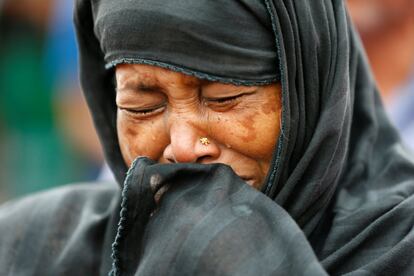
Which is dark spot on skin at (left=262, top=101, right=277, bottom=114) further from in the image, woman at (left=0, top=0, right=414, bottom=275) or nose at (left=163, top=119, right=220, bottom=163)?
nose at (left=163, top=119, right=220, bottom=163)

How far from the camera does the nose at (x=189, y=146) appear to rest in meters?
2.44

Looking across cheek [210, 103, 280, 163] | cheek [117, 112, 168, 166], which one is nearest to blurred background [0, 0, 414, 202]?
cheek [117, 112, 168, 166]

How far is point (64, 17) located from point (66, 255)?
388cm

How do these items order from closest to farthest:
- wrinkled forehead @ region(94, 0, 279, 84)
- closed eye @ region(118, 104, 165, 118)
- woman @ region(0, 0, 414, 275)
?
woman @ region(0, 0, 414, 275)
wrinkled forehead @ region(94, 0, 279, 84)
closed eye @ region(118, 104, 165, 118)

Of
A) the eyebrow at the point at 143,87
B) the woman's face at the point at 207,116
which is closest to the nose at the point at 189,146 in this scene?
the woman's face at the point at 207,116

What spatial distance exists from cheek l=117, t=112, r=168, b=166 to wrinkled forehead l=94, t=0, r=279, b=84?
220mm

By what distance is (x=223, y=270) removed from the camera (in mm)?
2197

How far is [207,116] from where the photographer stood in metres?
2.50

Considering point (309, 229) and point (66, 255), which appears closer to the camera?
point (309, 229)

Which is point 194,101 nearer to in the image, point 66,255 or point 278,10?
point 278,10

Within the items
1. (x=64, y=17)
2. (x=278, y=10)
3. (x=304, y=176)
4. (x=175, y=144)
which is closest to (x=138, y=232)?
(x=175, y=144)

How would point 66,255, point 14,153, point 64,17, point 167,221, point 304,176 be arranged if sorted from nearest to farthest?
point 167,221
point 304,176
point 66,255
point 64,17
point 14,153

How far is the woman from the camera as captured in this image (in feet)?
7.49

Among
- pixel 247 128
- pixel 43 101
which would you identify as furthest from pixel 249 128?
pixel 43 101
